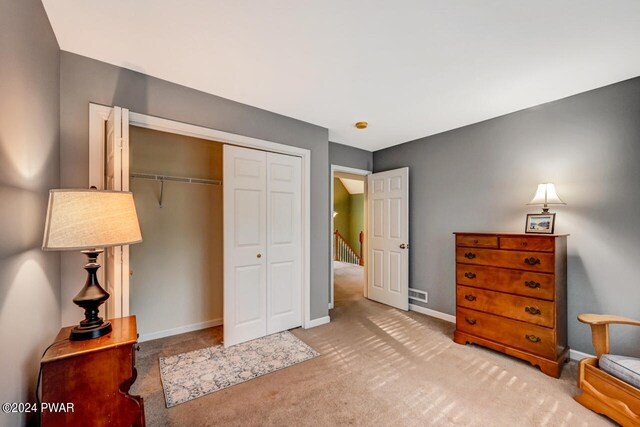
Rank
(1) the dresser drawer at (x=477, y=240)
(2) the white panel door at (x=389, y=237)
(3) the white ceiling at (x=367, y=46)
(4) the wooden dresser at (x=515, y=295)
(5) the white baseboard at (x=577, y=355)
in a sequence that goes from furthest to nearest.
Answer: (2) the white panel door at (x=389, y=237) < (1) the dresser drawer at (x=477, y=240) < (5) the white baseboard at (x=577, y=355) < (4) the wooden dresser at (x=515, y=295) < (3) the white ceiling at (x=367, y=46)

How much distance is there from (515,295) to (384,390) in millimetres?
1511

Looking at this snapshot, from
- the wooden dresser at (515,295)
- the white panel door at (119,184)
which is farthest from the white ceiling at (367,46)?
the wooden dresser at (515,295)

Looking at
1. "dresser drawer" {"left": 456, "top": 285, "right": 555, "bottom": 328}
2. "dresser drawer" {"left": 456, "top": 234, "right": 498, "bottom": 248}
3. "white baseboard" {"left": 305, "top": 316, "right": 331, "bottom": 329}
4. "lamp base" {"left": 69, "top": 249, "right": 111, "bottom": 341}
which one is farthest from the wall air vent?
"lamp base" {"left": 69, "top": 249, "right": 111, "bottom": 341}

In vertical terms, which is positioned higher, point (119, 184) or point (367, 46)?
point (367, 46)

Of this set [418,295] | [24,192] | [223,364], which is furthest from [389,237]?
[24,192]

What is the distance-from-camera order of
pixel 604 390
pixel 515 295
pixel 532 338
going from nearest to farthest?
pixel 604 390
pixel 532 338
pixel 515 295

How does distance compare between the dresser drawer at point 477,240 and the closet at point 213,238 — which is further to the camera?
the closet at point 213,238

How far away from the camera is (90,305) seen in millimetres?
1329

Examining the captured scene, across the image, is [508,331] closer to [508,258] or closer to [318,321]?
[508,258]

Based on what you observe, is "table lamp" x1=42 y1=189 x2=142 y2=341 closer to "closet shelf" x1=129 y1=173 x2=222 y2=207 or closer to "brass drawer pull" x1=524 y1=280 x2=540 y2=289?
"closet shelf" x1=129 y1=173 x2=222 y2=207

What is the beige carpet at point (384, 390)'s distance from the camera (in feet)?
5.73

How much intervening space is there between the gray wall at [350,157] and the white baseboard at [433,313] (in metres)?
2.30

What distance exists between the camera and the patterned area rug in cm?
204

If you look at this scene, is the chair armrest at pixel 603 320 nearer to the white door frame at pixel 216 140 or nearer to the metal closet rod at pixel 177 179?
the white door frame at pixel 216 140
